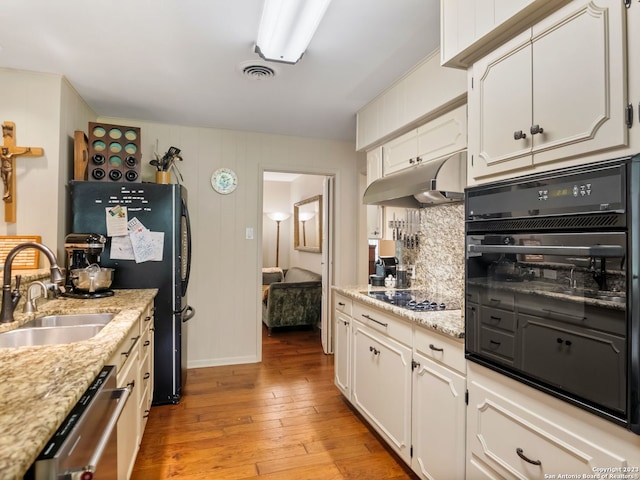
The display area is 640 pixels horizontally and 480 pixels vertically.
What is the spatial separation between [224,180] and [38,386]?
297 cm

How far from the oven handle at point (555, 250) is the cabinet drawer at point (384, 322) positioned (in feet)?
2.19

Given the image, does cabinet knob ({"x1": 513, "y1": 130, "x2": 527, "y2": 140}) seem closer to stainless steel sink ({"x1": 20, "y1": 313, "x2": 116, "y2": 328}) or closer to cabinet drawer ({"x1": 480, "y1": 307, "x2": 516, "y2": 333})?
cabinet drawer ({"x1": 480, "y1": 307, "x2": 516, "y2": 333})

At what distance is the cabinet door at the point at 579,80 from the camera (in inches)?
41.6

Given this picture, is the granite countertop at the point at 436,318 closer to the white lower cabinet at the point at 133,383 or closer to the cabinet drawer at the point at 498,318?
the cabinet drawer at the point at 498,318

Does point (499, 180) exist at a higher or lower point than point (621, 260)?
higher

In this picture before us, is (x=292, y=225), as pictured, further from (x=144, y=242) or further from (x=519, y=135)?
(x=519, y=135)

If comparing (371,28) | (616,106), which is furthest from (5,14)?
(616,106)

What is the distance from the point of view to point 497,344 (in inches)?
56.4

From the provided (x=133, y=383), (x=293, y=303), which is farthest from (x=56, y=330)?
(x=293, y=303)

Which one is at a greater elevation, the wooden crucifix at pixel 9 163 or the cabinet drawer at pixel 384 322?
the wooden crucifix at pixel 9 163

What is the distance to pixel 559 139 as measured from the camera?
1217mm

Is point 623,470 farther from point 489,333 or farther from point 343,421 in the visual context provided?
point 343,421

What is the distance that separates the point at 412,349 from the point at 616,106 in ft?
4.47

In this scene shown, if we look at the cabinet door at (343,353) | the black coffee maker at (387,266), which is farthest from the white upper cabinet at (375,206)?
the cabinet door at (343,353)
